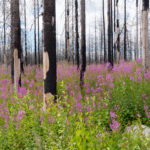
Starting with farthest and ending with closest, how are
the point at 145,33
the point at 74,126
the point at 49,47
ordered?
the point at 145,33 < the point at 49,47 < the point at 74,126

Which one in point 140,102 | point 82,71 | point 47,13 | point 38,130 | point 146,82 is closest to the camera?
point 38,130

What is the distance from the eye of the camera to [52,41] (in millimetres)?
4922

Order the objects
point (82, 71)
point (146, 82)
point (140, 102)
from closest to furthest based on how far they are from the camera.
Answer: point (140, 102)
point (146, 82)
point (82, 71)

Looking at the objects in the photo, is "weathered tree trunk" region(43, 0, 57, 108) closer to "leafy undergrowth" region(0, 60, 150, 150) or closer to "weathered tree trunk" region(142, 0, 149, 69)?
"leafy undergrowth" region(0, 60, 150, 150)

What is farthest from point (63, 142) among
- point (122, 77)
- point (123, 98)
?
point (122, 77)

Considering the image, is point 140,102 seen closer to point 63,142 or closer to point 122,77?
point 122,77

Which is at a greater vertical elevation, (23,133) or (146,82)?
(146,82)

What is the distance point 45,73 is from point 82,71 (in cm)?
405

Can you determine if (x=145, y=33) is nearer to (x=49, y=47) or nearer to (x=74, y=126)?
(x=49, y=47)

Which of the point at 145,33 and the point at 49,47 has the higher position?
the point at 145,33

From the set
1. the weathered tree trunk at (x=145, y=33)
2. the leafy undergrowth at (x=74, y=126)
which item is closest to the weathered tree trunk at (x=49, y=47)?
the leafy undergrowth at (x=74, y=126)

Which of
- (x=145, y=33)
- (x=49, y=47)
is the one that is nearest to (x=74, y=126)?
(x=49, y=47)

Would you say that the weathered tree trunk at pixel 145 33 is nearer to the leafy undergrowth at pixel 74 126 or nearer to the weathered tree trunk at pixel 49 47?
the leafy undergrowth at pixel 74 126

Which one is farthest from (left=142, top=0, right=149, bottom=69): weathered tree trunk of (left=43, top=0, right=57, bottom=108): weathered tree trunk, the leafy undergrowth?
(left=43, top=0, right=57, bottom=108): weathered tree trunk
